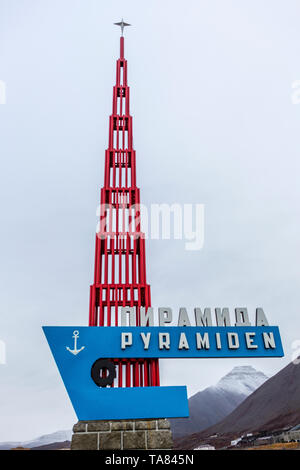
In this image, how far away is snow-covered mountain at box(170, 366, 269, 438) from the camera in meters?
76.6

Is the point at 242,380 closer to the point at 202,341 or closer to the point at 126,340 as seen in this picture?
the point at 202,341

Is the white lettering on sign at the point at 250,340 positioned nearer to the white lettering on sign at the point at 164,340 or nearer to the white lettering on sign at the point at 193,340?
the white lettering on sign at the point at 193,340

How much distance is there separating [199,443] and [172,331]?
46.7 m

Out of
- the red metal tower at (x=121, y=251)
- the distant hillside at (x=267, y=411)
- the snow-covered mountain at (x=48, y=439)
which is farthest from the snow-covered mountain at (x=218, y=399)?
the red metal tower at (x=121, y=251)

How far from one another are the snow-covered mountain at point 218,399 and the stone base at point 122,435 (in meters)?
64.3

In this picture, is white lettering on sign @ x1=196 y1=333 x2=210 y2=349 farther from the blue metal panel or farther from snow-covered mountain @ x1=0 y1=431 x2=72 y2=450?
snow-covered mountain @ x1=0 y1=431 x2=72 y2=450

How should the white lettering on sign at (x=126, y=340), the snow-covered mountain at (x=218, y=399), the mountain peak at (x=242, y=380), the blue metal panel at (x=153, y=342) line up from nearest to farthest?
the blue metal panel at (x=153, y=342), the white lettering on sign at (x=126, y=340), the snow-covered mountain at (x=218, y=399), the mountain peak at (x=242, y=380)

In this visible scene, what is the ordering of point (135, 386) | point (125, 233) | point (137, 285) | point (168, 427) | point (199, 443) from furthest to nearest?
1. point (199, 443)
2. point (125, 233)
3. point (137, 285)
4. point (135, 386)
5. point (168, 427)

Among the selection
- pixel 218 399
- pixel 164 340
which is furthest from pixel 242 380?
pixel 164 340

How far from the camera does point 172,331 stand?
50.0 feet

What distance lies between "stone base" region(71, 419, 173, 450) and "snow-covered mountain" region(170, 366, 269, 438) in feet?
211

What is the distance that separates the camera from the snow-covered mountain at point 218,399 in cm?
7662
